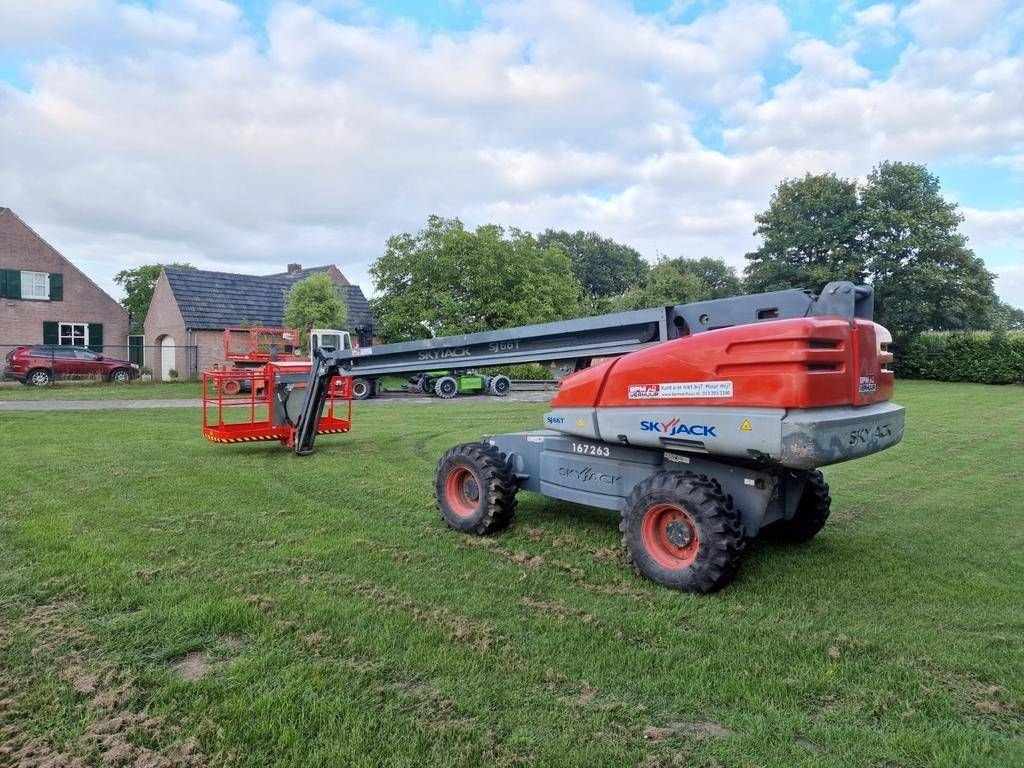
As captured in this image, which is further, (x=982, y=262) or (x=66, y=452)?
(x=982, y=262)

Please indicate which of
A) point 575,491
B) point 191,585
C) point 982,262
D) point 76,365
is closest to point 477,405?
point 575,491

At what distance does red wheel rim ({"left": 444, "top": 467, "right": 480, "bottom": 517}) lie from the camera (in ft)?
20.4

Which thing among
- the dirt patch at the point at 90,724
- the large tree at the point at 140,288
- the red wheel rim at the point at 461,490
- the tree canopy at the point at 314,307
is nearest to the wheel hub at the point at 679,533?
the red wheel rim at the point at 461,490

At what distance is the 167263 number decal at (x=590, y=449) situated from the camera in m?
5.50

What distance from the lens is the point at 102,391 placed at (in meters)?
22.6

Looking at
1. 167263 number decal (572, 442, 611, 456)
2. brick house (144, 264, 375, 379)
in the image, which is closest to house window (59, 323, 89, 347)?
brick house (144, 264, 375, 379)

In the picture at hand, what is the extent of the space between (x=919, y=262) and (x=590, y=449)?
34.8 metres

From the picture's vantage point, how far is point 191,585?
450cm

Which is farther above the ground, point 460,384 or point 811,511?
point 460,384

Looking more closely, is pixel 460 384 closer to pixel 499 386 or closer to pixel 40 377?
pixel 499 386

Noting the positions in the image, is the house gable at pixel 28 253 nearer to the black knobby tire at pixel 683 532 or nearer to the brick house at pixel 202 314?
the brick house at pixel 202 314

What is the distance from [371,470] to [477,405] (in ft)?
35.2

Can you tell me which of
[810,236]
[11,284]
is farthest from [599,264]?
[11,284]

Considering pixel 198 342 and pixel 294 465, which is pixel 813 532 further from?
pixel 198 342
